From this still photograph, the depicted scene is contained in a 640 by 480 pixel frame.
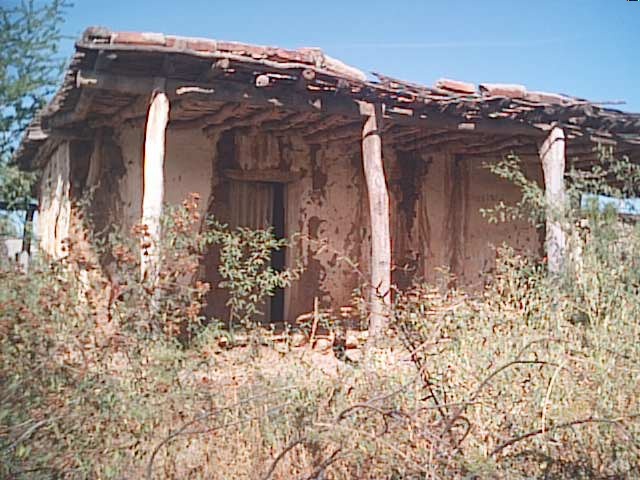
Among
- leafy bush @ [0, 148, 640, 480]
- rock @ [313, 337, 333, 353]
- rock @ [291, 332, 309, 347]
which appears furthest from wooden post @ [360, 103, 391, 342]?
leafy bush @ [0, 148, 640, 480]

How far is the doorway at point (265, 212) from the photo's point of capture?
8414mm

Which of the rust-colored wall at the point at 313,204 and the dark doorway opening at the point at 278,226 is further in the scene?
the dark doorway opening at the point at 278,226

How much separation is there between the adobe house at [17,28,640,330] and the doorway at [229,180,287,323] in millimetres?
22

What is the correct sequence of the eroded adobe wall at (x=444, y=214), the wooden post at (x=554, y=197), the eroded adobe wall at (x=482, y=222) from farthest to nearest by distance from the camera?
1. the eroded adobe wall at (x=482, y=222)
2. the eroded adobe wall at (x=444, y=214)
3. the wooden post at (x=554, y=197)

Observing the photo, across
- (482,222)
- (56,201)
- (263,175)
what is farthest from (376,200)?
(56,201)

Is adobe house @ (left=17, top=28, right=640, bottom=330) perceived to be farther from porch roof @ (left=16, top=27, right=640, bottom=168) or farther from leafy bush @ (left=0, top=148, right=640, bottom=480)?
leafy bush @ (left=0, top=148, right=640, bottom=480)

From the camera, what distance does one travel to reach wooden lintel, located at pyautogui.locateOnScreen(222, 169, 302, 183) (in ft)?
27.0

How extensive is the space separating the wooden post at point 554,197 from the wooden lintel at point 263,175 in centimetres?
301

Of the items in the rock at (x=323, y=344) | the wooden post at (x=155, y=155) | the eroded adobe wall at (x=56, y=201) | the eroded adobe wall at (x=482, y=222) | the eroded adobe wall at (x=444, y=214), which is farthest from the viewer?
the eroded adobe wall at (x=482, y=222)

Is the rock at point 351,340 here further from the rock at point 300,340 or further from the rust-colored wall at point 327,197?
the rust-colored wall at point 327,197

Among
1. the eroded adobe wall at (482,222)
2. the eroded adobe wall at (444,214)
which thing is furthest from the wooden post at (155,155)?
the eroded adobe wall at (482,222)

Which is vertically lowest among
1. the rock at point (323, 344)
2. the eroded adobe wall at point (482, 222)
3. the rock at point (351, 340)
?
the rock at point (351, 340)

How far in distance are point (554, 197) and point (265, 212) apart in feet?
11.4

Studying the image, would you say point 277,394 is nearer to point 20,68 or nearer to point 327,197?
point 20,68
